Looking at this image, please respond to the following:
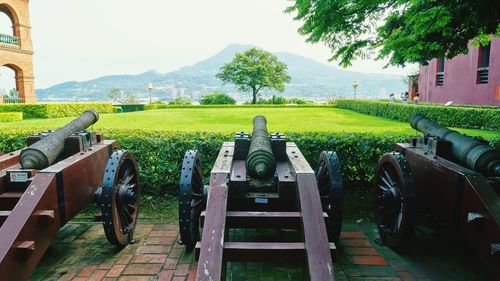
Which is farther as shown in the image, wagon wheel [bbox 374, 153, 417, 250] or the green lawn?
the green lawn

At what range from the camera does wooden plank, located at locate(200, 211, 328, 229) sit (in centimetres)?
280

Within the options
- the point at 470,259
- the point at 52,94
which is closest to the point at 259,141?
the point at 470,259

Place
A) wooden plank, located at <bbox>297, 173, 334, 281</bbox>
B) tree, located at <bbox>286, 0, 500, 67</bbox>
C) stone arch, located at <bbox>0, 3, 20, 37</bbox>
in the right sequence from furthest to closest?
1. stone arch, located at <bbox>0, 3, 20, 37</bbox>
2. tree, located at <bbox>286, 0, 500, 67</bbox>
3. wooden plank, located at <bbox>297, 173, 334, 281</bbox>

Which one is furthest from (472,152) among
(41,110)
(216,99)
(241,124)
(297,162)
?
(216,99)

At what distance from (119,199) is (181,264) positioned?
0.88 metres

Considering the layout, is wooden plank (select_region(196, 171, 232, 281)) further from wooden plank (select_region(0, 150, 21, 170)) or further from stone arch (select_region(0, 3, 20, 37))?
stone arch (select_region(0, 3, 20, 37))

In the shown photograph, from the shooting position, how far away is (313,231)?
2.49 metres

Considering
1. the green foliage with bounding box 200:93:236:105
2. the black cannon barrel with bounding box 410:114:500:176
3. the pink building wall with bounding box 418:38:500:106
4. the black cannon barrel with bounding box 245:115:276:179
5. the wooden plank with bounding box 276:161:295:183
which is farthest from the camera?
the green foliage with bounding box 200:93:236:105

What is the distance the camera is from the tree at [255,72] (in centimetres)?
5181

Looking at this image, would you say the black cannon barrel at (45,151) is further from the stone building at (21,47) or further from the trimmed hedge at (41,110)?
the stone building at (21,47)

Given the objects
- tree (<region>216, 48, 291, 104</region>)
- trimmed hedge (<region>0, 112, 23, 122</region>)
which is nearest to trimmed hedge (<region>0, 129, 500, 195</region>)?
trimmed hedge (<region>0, 112, 23, 122</region>)

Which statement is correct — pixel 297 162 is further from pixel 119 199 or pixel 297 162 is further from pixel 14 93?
pixel 14 93

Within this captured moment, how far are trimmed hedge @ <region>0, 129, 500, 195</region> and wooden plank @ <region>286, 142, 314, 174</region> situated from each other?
92 cm

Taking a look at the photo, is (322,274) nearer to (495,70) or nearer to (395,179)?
(395,179)
